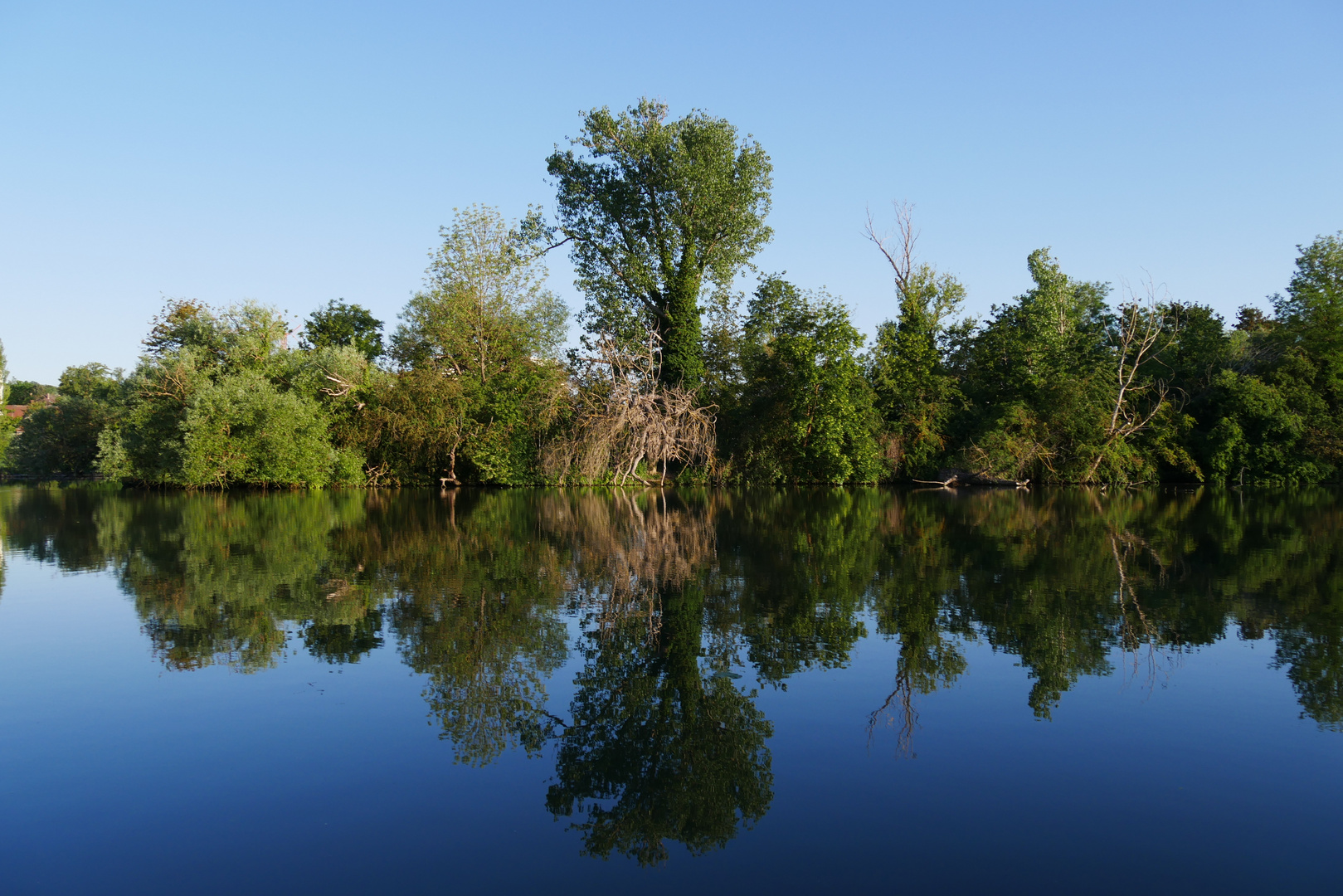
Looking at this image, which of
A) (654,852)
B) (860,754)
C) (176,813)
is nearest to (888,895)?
(654,852)

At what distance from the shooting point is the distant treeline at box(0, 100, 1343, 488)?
3306 centimetres

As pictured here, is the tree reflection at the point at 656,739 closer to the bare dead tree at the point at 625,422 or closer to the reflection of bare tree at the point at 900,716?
the reflection of bare tree at the point at 900,716

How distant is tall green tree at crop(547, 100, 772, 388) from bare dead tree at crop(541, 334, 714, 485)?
1.65 meters

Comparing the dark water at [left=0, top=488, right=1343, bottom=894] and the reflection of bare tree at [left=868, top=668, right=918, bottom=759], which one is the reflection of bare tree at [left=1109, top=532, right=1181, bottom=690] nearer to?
Answer: the dark water at [left=0, top=488, right=1343, bottom=894]

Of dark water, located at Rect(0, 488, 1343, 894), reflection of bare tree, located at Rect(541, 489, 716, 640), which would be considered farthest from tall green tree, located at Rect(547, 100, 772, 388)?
dark water, located at Rect(0, 488, 1343, 894)

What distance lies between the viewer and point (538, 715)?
575 cm

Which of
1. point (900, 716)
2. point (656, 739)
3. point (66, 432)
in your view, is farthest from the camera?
point (66, 432)

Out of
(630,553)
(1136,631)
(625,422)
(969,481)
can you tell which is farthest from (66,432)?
(1136,631)

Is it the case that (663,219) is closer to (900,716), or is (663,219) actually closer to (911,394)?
(911,394)

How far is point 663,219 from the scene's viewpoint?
3484 centimetres

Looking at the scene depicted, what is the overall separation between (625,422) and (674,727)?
26.5m

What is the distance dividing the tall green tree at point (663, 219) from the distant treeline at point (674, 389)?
0.10 m

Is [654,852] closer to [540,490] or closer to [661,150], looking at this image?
[540,490]

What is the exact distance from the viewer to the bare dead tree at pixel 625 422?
3216cm
